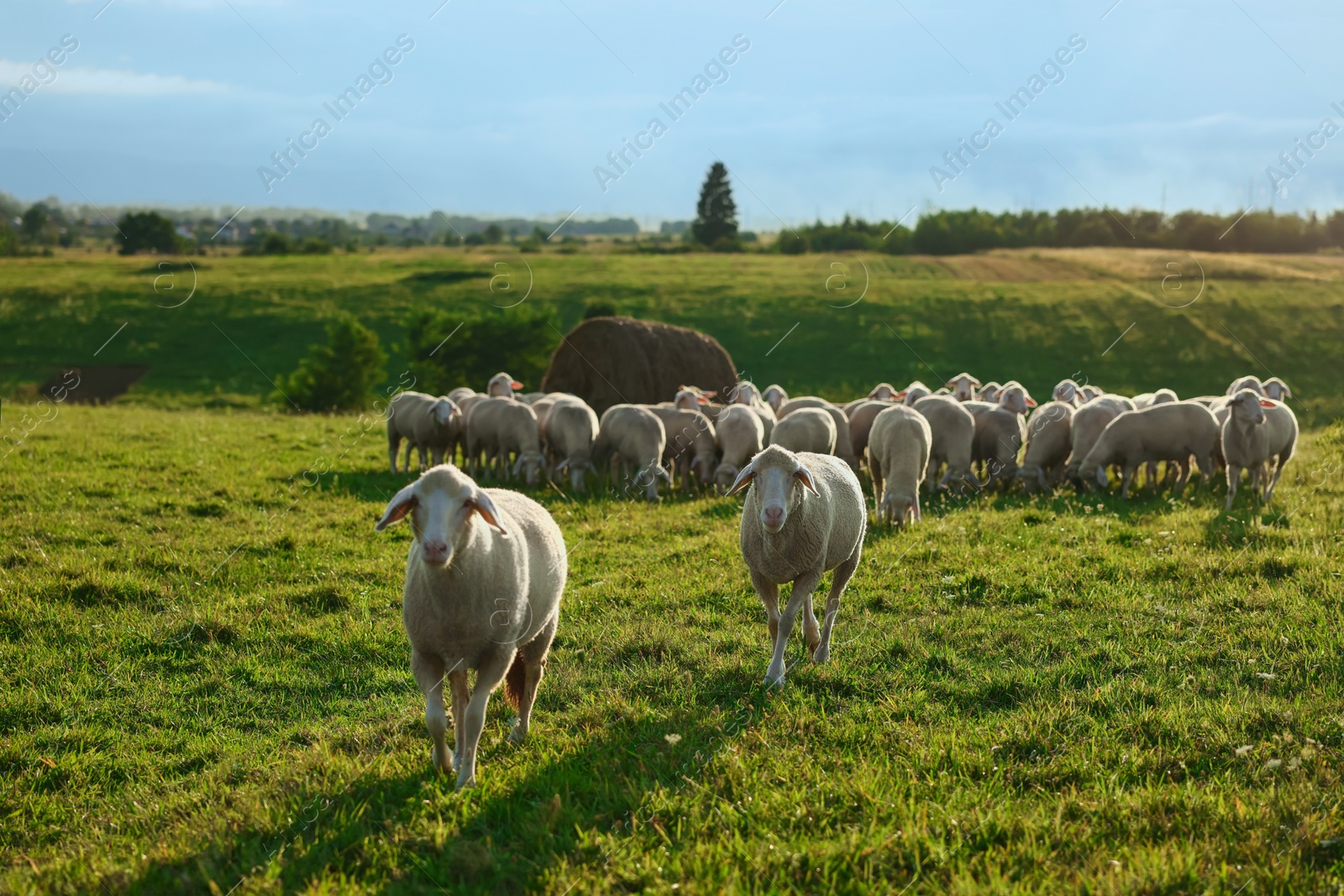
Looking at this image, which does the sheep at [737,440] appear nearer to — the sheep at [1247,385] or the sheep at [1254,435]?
the sheep at [1254,435]

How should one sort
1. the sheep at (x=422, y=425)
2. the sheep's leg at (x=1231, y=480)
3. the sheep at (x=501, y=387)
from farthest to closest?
the sheep at (x=501, y=387)
the sheep at (x=422, y=425)
the sheep's leg at (x=1231, y=480)

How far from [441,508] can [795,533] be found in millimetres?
2860

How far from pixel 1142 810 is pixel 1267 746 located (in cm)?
120

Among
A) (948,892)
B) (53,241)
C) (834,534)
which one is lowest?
(948,892)

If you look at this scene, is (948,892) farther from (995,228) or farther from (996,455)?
(995,228)

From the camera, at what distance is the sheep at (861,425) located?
16.6m

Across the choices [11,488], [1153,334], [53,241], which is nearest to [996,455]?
[11,488]

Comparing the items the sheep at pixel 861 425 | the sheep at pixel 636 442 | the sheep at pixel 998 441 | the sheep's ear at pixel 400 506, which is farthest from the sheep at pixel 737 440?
the sheep's ear at pixel 400 506

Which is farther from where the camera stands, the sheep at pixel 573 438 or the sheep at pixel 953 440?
the sheep at pixel 573 438

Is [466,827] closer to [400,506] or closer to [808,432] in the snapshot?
[400,506]

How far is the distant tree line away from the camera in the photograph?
76562 millimetres

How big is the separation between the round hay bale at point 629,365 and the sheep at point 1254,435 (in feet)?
39.3

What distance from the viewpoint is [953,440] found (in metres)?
15.0

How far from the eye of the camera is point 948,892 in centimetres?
406
